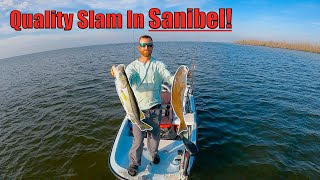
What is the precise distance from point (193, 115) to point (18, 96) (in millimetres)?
16045

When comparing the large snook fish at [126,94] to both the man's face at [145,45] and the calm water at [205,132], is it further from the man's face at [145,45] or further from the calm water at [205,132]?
the calm water at [205,132]

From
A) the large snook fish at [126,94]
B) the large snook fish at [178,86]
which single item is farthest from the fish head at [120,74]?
the large snook fish at [178,86]

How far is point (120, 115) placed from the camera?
37.7 ft

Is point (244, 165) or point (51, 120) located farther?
point (51, 120)

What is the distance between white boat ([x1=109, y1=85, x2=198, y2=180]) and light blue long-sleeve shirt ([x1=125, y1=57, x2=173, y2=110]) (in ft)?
4.62

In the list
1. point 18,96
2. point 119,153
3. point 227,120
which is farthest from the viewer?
point 18,96

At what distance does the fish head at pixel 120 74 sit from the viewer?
352cm

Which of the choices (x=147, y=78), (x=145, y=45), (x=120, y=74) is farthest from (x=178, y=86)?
(x=145, y=45)

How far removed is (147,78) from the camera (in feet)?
14.6

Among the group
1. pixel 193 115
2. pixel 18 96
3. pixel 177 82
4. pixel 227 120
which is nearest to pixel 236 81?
pixel 227 120

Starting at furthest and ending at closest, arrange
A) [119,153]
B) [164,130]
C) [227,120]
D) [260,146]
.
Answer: [227,120], [260,146], [164,130], [119,153]

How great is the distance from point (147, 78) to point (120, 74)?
3.24 ft

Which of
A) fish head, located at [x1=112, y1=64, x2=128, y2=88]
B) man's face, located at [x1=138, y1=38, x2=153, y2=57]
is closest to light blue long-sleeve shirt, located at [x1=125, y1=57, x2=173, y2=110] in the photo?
man's face, located at [x1=138, y1=38, x2=153, y2=57]

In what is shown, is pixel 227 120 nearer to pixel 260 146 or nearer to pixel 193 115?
pixel 260 146
